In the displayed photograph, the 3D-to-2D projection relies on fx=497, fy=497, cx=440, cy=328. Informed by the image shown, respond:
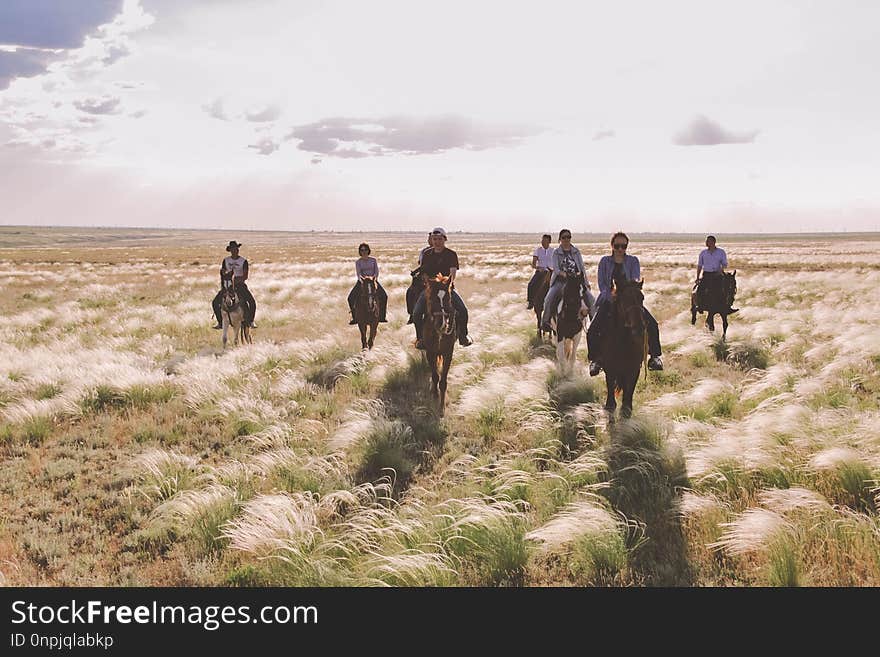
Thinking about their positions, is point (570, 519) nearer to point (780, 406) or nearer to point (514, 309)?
point (780, 406)

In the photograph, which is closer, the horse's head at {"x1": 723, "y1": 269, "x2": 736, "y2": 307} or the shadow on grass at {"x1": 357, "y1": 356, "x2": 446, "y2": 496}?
the shadow on grass at {"x1": 357, "y1": 356, "x2": 446, "y2": 496}

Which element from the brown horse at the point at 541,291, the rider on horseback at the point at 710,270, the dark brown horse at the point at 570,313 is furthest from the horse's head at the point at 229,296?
the rider on horseback at the point at 710,270

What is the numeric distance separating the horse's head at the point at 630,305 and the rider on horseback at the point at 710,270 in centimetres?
805

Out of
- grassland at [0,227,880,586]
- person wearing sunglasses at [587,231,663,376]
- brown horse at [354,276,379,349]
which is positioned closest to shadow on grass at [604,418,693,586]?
grassland at [0,227,880,586]

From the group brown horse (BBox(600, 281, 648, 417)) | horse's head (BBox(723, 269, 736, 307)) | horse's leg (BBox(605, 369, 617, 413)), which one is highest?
horse's head (BBox(723, 269, 736, 307))

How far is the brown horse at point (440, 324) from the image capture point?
8312 mm

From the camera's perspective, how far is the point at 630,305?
664cm

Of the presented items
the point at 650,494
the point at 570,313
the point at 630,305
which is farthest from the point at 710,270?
the point at 650,494

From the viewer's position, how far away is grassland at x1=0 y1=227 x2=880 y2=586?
3.90 metres

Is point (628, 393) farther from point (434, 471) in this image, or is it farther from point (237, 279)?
point (237, 279)

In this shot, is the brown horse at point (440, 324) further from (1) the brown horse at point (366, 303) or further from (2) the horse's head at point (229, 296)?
(2) the horse's head at point (229, 296)

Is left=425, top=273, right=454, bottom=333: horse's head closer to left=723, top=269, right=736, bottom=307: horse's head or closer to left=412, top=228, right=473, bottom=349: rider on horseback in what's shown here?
left=412, top=228, right=473, bottom=349: rider on horseback

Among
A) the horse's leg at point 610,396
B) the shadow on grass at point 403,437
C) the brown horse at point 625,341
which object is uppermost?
the brown horse at point 625,341

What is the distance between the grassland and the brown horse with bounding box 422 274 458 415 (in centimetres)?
64
